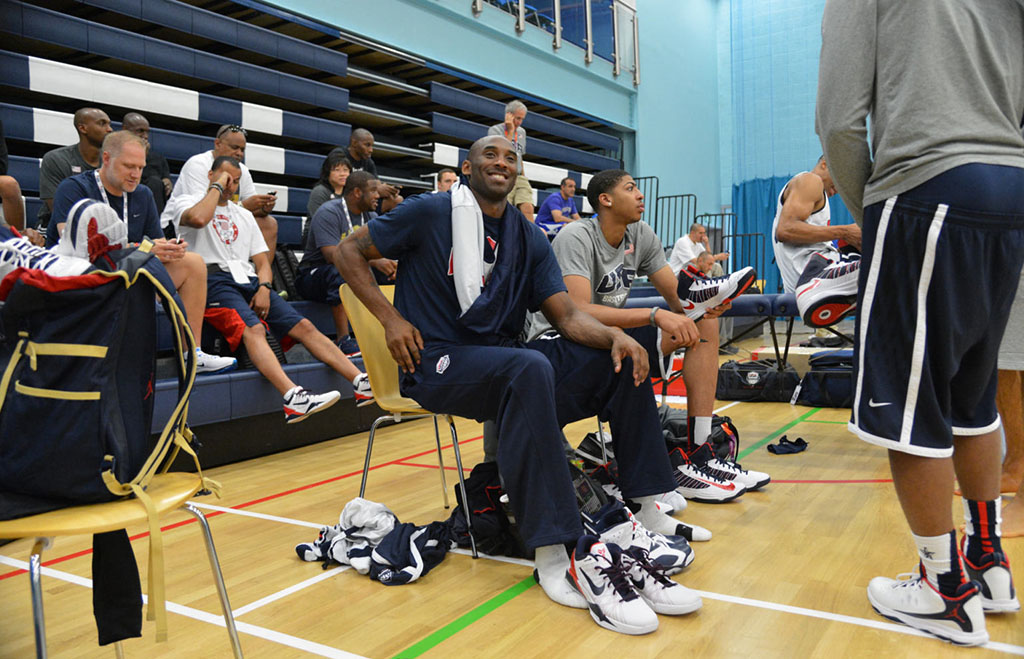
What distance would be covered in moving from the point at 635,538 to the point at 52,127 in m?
4.61

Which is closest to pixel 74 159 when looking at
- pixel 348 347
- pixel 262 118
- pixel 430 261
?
pixel 348 347

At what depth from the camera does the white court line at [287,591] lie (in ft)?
6.04

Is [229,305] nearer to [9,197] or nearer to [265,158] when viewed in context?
[9,197]

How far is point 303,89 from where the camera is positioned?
649 centimetres

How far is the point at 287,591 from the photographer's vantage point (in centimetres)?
196

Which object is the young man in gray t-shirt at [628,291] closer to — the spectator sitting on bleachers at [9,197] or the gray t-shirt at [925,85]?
the gray t-shirt at [925,85]

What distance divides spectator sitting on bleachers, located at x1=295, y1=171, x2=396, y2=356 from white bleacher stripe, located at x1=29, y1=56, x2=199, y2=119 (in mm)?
1817

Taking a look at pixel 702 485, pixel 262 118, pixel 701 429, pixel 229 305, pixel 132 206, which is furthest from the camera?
pixel 262 118

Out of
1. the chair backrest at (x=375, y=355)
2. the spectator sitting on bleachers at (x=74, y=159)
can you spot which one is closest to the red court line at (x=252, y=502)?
the chair backrest at (x=375, y=355)

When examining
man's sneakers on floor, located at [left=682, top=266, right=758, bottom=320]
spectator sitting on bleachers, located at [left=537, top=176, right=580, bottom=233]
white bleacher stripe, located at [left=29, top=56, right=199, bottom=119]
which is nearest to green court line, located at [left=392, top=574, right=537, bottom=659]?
man's sneakers on floor, located at [left=682, top=266, right=758, bottom=320]

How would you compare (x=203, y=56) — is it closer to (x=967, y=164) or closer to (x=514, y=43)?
(x=514, y=43)

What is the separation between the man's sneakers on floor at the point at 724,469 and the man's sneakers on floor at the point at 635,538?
2.51 feet

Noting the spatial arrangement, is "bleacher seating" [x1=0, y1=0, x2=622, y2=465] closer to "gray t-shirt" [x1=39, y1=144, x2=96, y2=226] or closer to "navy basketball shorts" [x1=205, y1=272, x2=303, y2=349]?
"navy basketball shorts" [x1=205, y1=272, x2=303, y2=349]

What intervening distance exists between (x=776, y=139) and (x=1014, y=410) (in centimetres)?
1050
